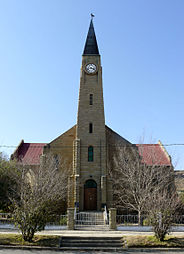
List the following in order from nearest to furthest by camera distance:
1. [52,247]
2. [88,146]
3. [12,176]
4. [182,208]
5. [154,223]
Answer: [52,247]
[154,223]
[12,176]
[182,208]
[88,146]

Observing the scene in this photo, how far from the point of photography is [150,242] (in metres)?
14.3

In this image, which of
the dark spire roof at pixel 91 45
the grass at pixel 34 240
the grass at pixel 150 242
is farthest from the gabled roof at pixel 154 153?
the grass at pixel 34 240

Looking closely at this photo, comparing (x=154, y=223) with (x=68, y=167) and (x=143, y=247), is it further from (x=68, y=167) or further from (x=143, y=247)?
(x=68, y=167)

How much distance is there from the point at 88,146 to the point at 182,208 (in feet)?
37.3

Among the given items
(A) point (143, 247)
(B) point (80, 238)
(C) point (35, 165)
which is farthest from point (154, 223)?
(C) point (35, 165)

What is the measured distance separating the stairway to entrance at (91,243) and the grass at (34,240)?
1.58 feet

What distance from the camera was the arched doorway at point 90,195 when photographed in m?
26.4

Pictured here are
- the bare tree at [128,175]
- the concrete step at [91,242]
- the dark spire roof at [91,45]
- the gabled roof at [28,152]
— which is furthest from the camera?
the gabled roof at [28,152]

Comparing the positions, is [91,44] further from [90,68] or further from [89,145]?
[89,145]

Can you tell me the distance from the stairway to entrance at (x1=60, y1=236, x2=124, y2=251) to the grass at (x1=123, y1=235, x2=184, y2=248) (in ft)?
1.88

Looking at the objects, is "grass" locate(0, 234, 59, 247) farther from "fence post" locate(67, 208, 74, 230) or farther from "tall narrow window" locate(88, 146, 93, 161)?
"tall narrow window" locate(88, 146, 93, 161)

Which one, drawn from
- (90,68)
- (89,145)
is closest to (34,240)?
(89,145)

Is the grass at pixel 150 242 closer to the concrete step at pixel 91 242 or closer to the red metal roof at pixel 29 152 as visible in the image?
the concrete step at pixel 91 242

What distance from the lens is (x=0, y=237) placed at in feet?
48.1
